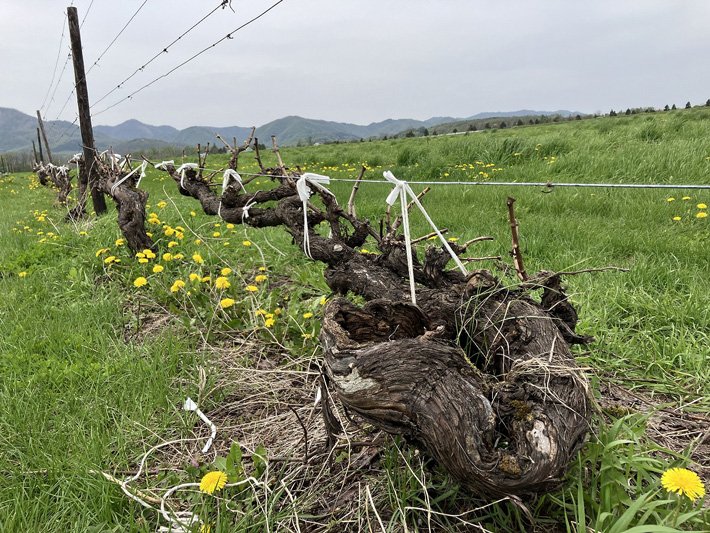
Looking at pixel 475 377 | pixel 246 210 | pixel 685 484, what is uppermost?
pixel 246 210

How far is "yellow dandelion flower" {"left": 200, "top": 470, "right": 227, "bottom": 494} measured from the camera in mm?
1434

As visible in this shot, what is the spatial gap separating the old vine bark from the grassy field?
0.22m

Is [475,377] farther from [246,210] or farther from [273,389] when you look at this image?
[246,210]

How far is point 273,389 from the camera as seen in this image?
2398mm

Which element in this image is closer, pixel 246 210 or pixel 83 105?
pixel 246 210

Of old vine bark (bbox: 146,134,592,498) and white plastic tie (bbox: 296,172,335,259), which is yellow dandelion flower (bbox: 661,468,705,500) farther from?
white plastic tie (bbox: 296,172,335,259)

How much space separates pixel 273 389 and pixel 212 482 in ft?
3.12

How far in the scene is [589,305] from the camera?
9.48 ft

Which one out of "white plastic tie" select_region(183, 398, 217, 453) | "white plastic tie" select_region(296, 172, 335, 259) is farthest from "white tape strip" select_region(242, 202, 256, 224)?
"white plastic tie" select_region(183, 398, 217, 453)

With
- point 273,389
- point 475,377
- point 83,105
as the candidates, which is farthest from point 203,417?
point 83,105

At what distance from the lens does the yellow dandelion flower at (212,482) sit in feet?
4.70

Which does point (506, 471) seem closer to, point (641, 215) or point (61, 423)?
point (61, 423)

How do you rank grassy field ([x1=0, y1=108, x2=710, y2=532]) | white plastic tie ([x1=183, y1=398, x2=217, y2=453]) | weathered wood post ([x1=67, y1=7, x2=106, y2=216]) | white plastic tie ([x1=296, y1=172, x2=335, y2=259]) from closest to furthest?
1. grassy field ([x1=0, y1=108, x2=710, y2=532])
2. white plastic tie ([x1=183, y1=398, x2=217, y2=453])
3. white plastic tie ([x1=296, y1=172, x2=335, y2=259])
4. weathered wood post ([x1=67, y1=7, x2=106, y2=216])

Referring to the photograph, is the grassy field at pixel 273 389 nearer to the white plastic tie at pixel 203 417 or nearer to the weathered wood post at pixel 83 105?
the white plastic tie at pixel 203 417
